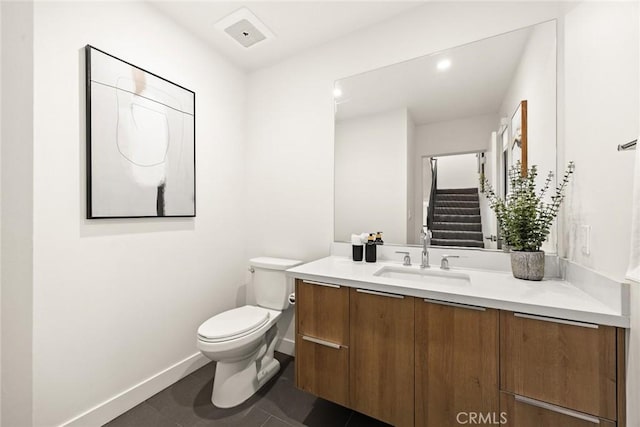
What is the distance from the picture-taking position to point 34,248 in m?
1.25

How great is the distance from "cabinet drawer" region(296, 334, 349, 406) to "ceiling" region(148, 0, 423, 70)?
2074 mm

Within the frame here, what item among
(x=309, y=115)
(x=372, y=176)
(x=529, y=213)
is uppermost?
(x=309, y=115)

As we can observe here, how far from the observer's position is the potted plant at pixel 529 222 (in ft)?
4.27

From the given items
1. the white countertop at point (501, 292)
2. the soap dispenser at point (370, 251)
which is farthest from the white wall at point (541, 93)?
the soap dispenser at point (370, 251)

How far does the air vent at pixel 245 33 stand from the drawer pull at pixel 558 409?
254 cm

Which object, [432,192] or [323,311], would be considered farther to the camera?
[432,192]

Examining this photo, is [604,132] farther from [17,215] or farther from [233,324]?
[17,215]

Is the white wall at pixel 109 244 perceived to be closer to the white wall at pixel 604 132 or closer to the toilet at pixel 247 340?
the toilet at pixel 247 340

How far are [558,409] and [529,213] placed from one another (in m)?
0.82

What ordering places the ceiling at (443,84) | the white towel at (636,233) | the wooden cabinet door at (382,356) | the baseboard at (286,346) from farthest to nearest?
1. the baseboard at (286,346)
2. the ceiling at (443,84)
3. the wooden cabinet door at (382,356)
4. the white towel at (636,233)

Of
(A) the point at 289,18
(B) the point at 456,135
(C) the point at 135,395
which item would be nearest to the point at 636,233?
(B) the point at 456,135

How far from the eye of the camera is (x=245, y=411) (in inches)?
62.5


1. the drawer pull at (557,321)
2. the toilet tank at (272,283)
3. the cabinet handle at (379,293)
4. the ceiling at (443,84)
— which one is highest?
the ceiling at (443,84)

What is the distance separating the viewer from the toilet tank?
203 centimetres
